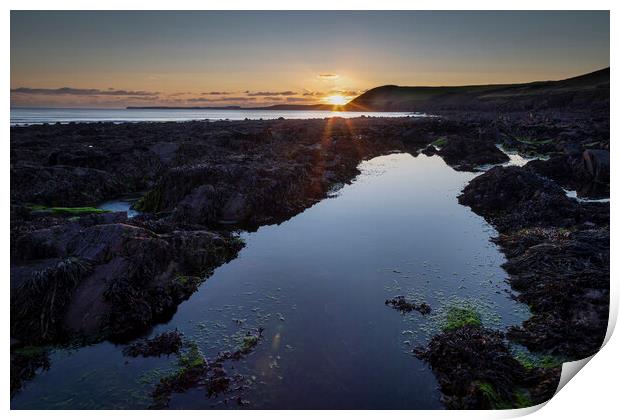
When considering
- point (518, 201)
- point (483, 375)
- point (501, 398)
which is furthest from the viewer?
point (518, 201)

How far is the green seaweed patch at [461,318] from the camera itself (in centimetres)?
1038

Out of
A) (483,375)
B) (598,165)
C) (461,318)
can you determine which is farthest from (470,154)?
(483,375)

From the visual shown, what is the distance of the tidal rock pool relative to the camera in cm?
808

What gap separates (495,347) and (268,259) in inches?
326

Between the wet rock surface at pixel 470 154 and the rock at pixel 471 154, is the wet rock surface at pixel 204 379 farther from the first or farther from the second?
the rock at pixel 471 154

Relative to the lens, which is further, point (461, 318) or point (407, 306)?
point (407, 306)

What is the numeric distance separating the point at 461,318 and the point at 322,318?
3780mm

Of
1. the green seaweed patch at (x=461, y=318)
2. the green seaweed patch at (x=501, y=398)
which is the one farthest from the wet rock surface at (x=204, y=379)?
the green seaweed patch at (x=461, y=318)

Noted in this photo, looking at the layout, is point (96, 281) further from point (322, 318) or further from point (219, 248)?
point (322, 318)

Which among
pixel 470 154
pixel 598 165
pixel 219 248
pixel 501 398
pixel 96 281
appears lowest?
pixel 501 398

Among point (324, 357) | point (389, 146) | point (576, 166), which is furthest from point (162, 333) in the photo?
point (389, 146)

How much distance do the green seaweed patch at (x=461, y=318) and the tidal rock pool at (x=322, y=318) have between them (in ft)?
0.63

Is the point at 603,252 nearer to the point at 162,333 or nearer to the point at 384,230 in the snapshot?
the point at 384,230

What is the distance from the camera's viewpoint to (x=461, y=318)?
35.1 ft
